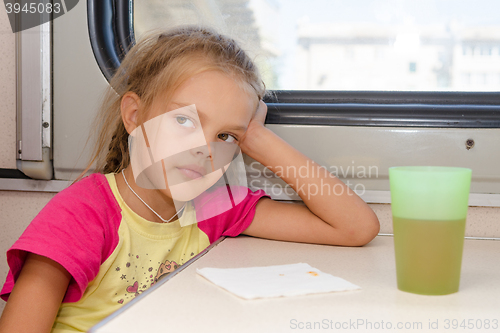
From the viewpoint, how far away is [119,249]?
84 cm

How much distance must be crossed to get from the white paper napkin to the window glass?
62 cm

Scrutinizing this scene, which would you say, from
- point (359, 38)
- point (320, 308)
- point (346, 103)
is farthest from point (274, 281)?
point (359, 38)

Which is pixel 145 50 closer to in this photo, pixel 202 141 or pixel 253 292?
pixel 202 141

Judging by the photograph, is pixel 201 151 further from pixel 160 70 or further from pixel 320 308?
pixel 320 308

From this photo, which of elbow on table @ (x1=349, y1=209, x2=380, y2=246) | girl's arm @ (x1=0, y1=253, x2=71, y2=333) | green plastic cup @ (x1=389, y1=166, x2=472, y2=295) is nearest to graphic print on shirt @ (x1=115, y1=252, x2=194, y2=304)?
girl's arm @ (x1=0, y1=253, x2=71, y2=333)

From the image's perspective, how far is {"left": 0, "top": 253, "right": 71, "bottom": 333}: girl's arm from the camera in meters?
0.66

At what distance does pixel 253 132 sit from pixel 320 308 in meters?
0.59

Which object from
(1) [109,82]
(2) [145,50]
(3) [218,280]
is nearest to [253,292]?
(3) [218,280]

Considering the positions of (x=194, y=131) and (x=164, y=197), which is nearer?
(x=194, y=131)

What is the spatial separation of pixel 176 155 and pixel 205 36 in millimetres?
297

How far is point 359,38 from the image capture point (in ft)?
3.65

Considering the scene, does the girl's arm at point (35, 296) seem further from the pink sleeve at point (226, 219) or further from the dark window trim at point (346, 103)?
the dark window trim at point (346, 103)

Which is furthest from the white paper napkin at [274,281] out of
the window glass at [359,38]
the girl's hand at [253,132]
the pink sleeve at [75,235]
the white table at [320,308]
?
the window glass at [359,38]

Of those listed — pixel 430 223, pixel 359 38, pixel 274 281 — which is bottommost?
pixel 274 281
